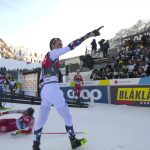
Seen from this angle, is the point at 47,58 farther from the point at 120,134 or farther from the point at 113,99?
the point at 113,99

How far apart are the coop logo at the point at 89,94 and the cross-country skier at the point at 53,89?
1061cm

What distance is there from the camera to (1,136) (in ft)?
21.4

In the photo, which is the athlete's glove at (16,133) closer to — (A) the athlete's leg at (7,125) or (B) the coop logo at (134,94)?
(A) the athlete's leg at (7,125)

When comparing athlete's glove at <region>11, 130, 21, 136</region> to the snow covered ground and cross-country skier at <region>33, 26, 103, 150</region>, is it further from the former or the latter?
cross-country skier at <region>33, 26, 103, 150</region>

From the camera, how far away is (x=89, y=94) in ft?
54.0

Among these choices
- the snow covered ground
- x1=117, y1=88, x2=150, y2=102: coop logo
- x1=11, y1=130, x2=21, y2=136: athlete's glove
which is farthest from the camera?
x1=117, y1=88, x2=150, y2=102: coop logo

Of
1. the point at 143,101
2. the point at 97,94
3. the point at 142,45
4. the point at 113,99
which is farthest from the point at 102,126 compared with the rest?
the point at 142,45

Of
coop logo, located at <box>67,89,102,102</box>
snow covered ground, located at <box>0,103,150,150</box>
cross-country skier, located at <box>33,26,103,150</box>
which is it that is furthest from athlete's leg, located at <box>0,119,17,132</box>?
coop logo, located at <box>67,89,102,102</box>

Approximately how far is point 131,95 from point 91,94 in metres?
3.09

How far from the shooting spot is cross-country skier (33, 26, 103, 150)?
4957 mm

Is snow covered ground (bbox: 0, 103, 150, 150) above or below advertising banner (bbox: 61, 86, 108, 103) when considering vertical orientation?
below

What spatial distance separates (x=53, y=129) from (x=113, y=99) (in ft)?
25.7

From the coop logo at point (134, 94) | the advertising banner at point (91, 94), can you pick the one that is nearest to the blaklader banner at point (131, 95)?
the coop logo at point (134, 94)

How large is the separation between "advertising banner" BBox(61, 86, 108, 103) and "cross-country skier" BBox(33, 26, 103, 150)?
1027 centimetres
